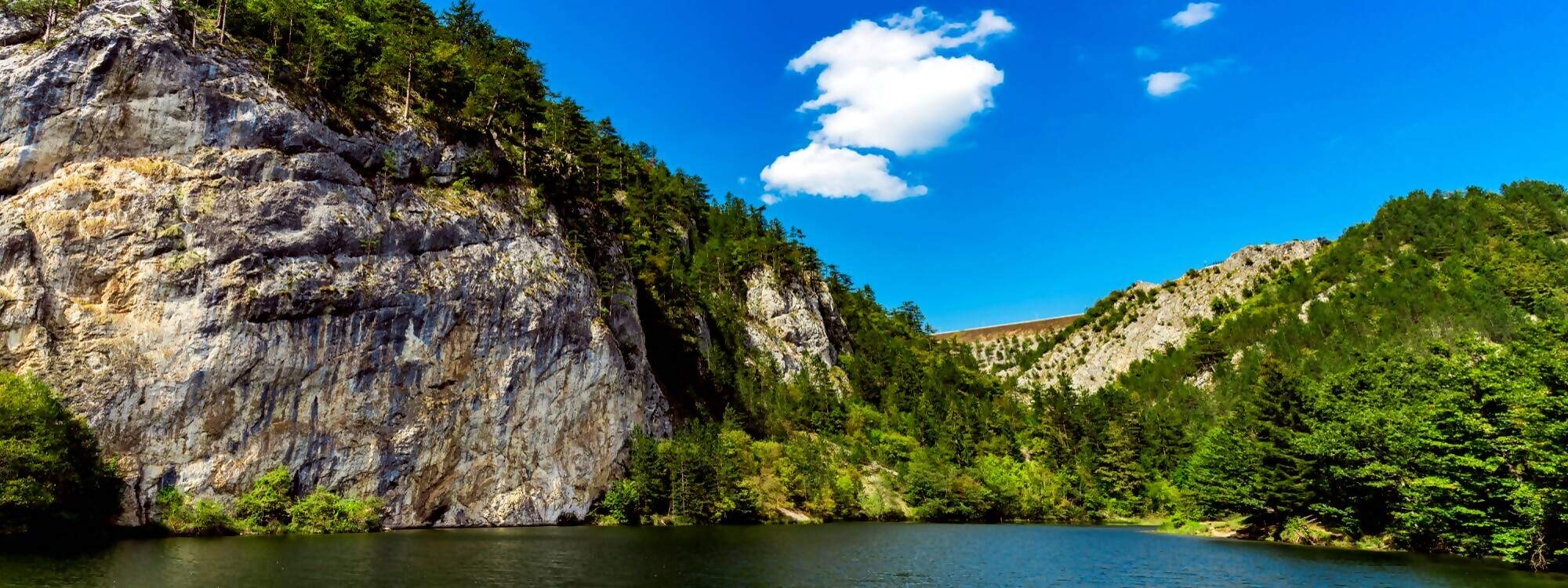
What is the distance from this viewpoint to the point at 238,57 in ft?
222

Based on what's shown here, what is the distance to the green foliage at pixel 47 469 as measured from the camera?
1670 inches

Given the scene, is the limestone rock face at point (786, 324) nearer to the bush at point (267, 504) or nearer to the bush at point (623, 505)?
the bush at point (623, 505)

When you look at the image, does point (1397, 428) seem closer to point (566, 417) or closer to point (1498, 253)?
point (566, 417)

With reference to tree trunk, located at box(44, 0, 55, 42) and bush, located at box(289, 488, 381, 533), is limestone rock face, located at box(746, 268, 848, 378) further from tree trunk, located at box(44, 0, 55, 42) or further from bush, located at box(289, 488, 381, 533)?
tree trunk, located at box(44, 0, 55, 42)

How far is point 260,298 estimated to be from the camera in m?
60.8

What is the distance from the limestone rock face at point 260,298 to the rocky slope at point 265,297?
0.16 m

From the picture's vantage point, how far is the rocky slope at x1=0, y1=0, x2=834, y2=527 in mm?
56000

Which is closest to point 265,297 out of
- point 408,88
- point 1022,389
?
point 408,88

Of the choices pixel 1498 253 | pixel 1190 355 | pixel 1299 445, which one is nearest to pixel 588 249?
pixel 1299 445

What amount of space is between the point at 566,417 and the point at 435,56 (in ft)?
151

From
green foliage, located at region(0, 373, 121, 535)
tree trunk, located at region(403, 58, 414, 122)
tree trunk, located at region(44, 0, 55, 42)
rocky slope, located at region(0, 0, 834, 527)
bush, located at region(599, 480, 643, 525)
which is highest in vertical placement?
tree trunk, located at region(403, 58, 414, 122)

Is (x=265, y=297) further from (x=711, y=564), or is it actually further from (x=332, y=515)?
(x=711, y=564)

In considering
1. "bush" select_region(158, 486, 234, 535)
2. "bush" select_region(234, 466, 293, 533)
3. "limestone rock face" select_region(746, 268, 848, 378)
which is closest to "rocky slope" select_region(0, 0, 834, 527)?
"bush" select_region(158, 486, 234, 535)

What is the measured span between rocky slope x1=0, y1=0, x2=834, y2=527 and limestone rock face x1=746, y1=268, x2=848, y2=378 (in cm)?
4788
